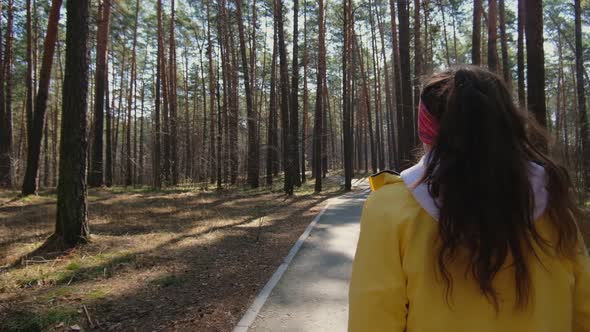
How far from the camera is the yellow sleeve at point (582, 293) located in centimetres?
126

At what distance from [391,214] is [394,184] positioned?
0.14m

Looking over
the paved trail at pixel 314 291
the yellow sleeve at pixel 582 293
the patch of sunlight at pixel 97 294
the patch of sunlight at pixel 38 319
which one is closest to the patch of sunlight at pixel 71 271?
the patch of sunlight at pixel 97 294

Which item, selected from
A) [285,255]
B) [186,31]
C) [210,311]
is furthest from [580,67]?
[186,31]

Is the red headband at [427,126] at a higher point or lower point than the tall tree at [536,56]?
lower

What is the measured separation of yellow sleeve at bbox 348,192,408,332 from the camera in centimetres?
119

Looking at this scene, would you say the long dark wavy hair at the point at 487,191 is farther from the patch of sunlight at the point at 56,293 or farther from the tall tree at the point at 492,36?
the tall tree at the point at 492,36

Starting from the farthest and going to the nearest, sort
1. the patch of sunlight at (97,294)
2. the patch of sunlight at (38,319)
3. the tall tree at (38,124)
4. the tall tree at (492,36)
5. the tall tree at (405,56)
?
the tall tree at (492,36) → the tall tree at (38,124) → the tall tree at (405,56) → the patch of sunlight at (97,294) → the patch of sunlight at (38,319)

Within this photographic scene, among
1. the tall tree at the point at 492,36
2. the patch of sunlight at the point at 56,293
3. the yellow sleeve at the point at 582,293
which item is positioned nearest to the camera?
the yellow sleeve at the point at 582,293

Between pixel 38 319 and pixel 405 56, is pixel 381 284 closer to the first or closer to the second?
pixel 38 319

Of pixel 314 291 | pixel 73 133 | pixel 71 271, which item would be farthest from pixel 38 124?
pixel 314 291

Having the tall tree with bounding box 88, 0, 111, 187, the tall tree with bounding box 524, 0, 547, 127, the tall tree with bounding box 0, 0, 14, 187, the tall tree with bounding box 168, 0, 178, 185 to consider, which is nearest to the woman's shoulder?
the tall tree with bounding box 524, 0, 547, 127

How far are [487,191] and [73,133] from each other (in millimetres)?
7344

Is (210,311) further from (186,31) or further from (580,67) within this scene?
(186,31)

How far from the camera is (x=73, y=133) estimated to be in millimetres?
6832
